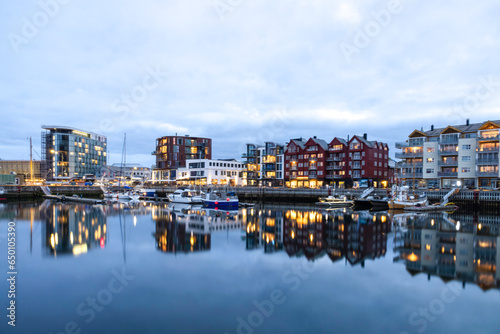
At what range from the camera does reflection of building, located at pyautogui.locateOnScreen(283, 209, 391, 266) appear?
80.4 feet

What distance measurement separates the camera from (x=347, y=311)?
1418 cm

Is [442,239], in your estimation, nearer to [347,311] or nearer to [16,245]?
[347,311]

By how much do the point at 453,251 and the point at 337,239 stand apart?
347 inches

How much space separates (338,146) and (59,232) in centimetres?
7491

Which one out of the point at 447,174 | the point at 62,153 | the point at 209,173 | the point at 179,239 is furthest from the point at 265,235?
the point at 62,153

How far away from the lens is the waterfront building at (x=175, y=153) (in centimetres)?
11881

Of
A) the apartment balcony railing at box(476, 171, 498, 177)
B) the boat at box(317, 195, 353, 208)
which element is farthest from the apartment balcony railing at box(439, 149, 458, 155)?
the boat at box(317, 195, 353, 208)

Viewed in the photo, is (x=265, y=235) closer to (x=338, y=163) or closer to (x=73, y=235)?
(x=73, y=235)

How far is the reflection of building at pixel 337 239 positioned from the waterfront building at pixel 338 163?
47558mm

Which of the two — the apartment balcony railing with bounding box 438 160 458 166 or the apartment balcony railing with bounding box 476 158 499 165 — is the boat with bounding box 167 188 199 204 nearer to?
the apartment balcony railing with bounding box 438 160 458 166

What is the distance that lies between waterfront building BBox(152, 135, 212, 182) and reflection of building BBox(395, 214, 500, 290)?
294ft

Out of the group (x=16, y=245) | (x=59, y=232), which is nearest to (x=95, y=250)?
(x=16, y=245)

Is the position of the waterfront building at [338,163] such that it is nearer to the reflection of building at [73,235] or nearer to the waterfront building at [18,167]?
the reflection of building at [73,235]

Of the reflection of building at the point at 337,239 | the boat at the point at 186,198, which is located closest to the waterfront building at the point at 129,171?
the boat at the point at 186,198
